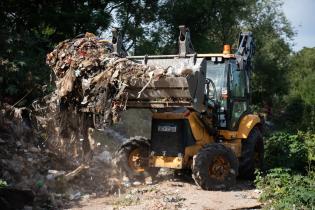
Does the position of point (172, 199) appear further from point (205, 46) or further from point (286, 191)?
point (205, 46)

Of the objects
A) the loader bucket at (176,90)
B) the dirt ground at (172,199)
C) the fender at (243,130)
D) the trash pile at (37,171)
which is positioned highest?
the loader bucket at (176,90)

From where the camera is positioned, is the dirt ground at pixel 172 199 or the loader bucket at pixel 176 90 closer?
the dirt ground at pixel 172 199

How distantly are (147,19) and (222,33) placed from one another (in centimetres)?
482

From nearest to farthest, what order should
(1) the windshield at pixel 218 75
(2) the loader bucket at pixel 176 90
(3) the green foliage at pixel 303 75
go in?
(2) the loader bucket at pixel 176 90 < (1) the windshield at pixel 218 75 < (3) the green foliage at pixel 303 75

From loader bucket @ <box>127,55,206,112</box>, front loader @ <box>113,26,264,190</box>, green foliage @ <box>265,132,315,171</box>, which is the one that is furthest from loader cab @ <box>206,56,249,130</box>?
green foliage @ <box>265,132,315,171</box>

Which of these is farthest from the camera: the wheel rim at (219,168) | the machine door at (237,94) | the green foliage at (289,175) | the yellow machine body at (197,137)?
the machine door at (237,94)

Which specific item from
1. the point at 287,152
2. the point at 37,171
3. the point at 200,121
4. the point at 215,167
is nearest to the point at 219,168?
the point at 215,167

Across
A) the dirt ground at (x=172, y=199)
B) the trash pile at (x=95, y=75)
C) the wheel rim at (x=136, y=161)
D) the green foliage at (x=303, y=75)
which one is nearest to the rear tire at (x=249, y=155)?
the dirt ground at (x=172, y=199)

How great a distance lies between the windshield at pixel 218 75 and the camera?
9.45m

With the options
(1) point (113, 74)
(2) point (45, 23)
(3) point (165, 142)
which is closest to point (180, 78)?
(1) point (113, 74)

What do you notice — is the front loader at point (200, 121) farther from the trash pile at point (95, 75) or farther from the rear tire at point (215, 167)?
the trash pile at point (95, 75)

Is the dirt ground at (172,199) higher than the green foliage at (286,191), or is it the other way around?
the green foliage at (286,191)

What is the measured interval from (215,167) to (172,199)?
51.6 inches

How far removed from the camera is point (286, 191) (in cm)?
772
